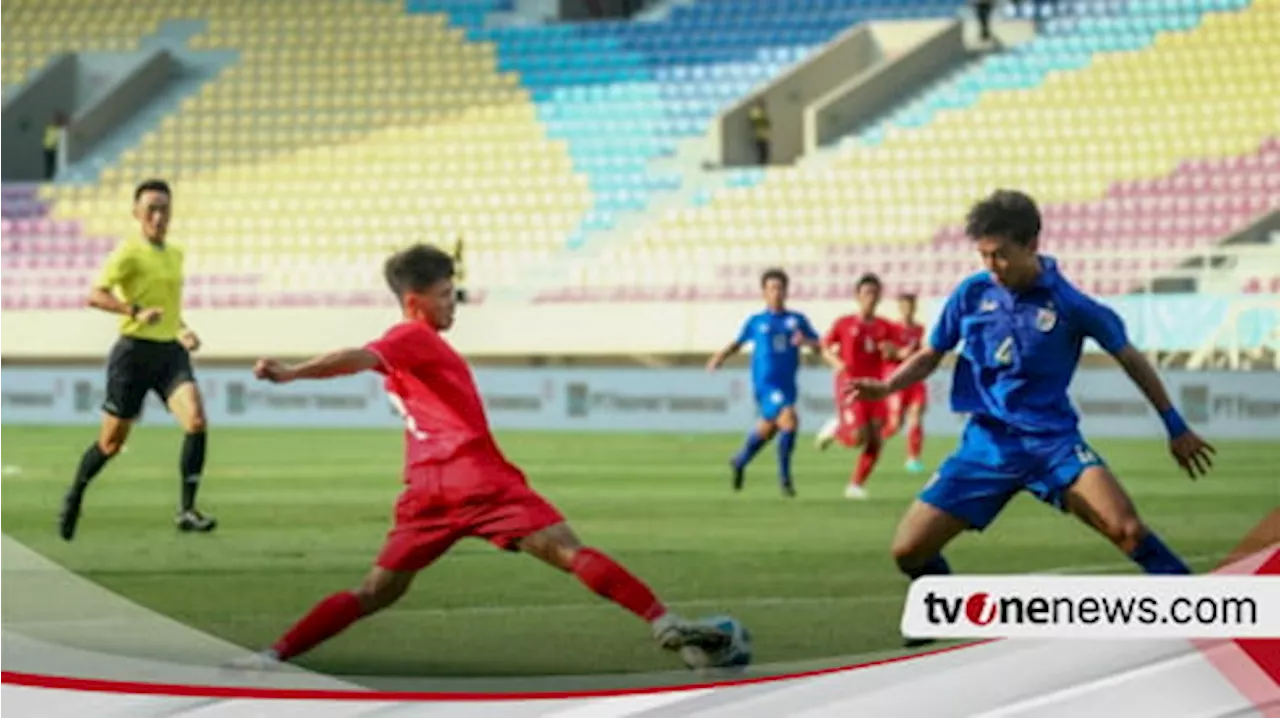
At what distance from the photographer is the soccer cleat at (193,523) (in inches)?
550

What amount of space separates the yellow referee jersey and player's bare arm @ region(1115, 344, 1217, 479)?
19.6 ft

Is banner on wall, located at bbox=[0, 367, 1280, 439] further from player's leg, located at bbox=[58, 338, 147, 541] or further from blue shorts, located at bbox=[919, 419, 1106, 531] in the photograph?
blue shorts, located at bbox=[919, 419, 1106, 531]

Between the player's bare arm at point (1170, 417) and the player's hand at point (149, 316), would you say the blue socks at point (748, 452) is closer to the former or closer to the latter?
the player's hand at point (149, 316)

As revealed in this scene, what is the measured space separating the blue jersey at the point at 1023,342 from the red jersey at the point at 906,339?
10467 millimetres

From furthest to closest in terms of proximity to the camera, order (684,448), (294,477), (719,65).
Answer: (719,65)
(684,448)
(294,477)

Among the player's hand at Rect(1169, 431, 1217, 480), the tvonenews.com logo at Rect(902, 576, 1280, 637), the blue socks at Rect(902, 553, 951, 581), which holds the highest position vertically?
the player's hand at Rect(1169, 431, 1217, 480)

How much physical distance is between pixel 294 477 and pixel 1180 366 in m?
9.76

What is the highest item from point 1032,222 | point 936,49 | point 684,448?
point 936,49

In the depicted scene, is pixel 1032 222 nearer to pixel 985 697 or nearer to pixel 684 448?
pixel 985 697

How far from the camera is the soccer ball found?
7898 mm

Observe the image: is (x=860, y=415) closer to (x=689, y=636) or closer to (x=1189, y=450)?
(x=1189, y=450)

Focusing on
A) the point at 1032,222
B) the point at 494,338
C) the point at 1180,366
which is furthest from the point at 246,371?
the point at 1032,222

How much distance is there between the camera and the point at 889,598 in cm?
1048

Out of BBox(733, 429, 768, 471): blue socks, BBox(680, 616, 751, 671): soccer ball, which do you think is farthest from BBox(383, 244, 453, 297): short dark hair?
BBox(733, 429, 768, 471): blue socks
